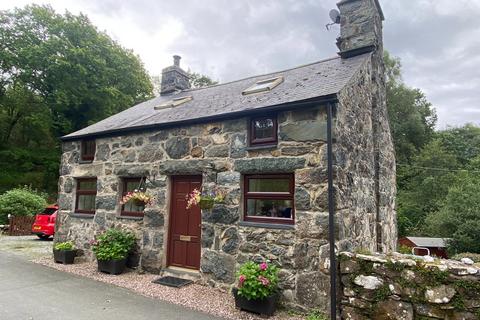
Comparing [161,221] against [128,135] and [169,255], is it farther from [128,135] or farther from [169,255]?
[128,135]

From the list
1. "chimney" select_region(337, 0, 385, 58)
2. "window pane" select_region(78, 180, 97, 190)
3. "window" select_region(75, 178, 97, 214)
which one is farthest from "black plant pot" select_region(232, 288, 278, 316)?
"chimney" select_region(337, 0, 385, 58)

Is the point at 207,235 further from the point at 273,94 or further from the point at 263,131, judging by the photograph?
the point at 273,94

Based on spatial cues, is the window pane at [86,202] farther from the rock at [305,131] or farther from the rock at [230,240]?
the rock at [305,131]

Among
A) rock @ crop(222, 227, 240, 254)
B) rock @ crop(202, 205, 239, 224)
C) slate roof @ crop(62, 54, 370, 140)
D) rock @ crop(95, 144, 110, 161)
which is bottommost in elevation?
rock @ crop(222, 227, 240, 254)

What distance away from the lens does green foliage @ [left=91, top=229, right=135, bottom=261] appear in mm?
7141

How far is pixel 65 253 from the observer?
809 cm

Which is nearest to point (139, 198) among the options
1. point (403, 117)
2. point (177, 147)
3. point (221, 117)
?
point (177, 147)

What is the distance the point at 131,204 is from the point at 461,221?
56.1 ft

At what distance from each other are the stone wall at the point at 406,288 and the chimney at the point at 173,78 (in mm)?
10190

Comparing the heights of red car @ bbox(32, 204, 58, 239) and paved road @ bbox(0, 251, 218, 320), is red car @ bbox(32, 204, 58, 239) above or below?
above

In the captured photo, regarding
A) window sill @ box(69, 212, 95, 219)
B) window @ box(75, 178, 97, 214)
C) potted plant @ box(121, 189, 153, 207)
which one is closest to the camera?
potted plant @ box(121, 189, 153, 207)

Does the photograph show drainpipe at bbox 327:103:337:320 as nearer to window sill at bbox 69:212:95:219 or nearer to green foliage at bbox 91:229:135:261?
green foliage at bbox 91:229:135:261

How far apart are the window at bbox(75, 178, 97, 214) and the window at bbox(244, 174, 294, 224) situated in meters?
5.23

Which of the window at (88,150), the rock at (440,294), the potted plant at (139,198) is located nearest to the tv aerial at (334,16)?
the potted plant at (139,198)
